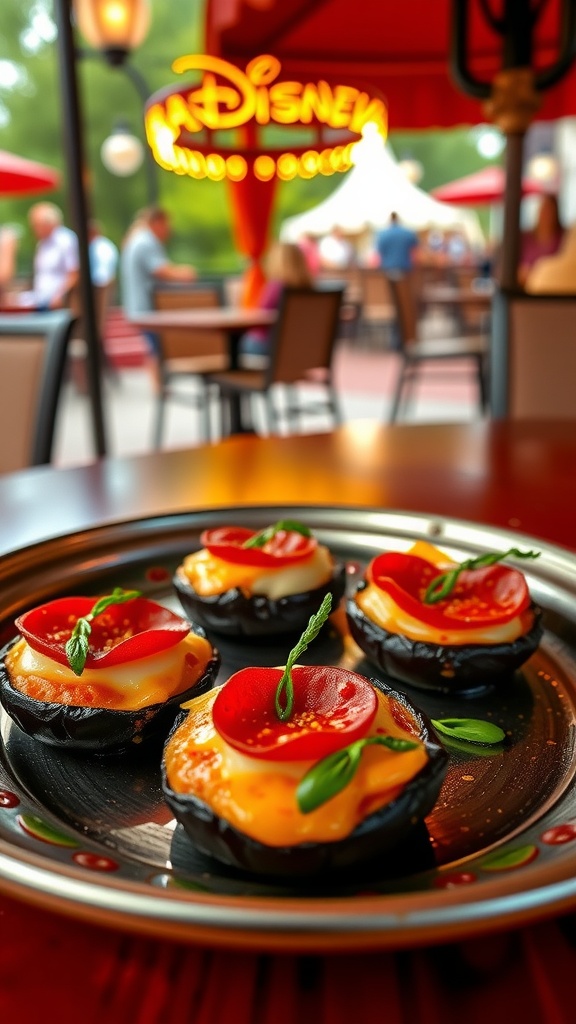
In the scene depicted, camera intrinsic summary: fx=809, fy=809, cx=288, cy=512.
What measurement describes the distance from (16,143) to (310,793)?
17.9 metres

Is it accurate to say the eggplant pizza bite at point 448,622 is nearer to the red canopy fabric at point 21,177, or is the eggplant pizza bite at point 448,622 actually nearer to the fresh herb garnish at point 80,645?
the fresh herb garnish at point 80,645

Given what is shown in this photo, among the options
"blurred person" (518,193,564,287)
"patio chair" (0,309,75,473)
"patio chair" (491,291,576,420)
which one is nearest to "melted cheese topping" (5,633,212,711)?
"patio chair" (0,309,75,473)

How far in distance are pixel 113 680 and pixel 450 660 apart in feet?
0.72

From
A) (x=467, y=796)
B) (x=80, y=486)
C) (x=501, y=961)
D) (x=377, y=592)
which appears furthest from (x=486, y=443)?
(x=501, y=961)

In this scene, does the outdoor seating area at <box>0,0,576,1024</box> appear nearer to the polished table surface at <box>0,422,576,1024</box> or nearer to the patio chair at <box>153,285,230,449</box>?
the polished table surface at <box>0,422,576,1024</box>

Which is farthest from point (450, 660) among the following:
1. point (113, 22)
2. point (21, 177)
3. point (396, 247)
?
point (396, 247)

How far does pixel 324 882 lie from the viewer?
36 cm

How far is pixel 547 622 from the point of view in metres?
0.68

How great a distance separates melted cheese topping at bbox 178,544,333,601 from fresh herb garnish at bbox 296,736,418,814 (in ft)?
0.91

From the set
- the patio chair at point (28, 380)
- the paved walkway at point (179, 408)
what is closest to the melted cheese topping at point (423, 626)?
the patio chair at point (28, 380)

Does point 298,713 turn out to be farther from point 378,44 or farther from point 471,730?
point 378,44

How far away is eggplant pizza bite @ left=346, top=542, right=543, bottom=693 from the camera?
21.3 inches

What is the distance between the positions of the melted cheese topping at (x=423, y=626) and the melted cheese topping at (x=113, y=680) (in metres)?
0.14

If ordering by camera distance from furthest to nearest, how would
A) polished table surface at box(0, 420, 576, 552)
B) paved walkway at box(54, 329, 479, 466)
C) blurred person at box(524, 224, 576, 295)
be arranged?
1. paved walkway at box(54, 329, 479, 466)
2. blurred person at box(524, 224, 576, 295)
3. polished table surface at box(0, 420, 576, 552)
